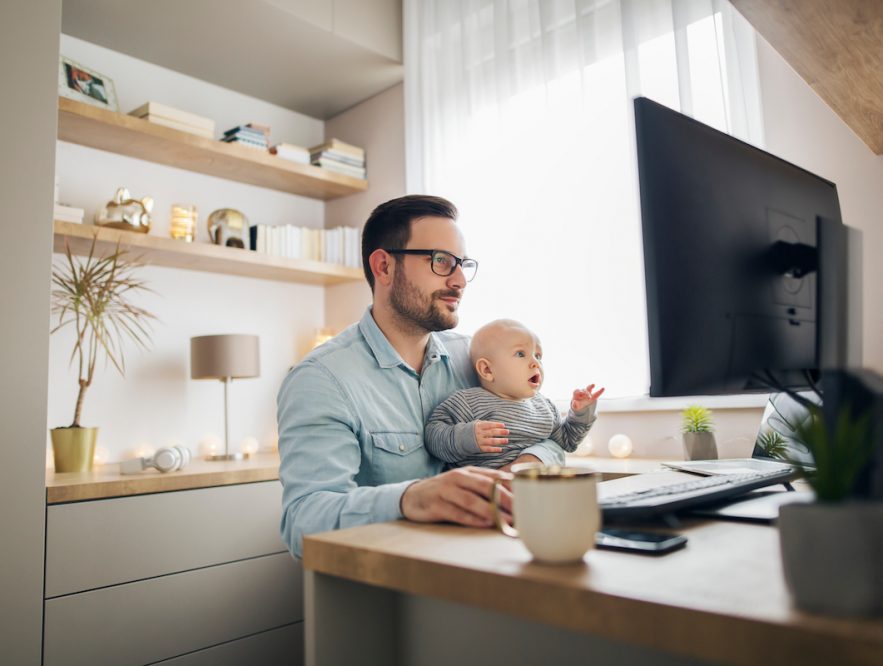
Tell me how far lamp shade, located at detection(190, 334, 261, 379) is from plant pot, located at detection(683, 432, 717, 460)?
1.85 metres

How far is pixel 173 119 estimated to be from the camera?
2.78m

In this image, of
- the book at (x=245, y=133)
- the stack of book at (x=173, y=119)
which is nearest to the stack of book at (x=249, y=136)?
the book at (x=245, y=133)

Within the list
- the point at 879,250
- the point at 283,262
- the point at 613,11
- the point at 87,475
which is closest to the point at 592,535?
the point at 879,250

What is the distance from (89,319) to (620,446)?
2.08 m

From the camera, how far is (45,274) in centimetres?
190

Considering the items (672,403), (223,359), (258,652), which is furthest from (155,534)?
(672,403)

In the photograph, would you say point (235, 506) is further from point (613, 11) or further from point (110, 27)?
point (613, 11)

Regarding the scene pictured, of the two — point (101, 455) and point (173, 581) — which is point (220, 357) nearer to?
point (101, 455)

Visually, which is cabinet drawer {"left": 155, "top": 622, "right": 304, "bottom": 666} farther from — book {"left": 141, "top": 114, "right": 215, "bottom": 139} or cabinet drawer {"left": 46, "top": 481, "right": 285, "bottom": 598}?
book {"left": 141, "top": 114, "right": 215, "bottom": 139}

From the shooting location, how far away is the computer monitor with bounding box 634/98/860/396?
0.77 metres

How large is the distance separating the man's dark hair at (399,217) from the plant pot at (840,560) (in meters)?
1.26

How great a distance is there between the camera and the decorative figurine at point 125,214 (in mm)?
2631

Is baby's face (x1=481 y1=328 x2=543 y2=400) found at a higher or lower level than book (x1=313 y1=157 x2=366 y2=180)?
lower

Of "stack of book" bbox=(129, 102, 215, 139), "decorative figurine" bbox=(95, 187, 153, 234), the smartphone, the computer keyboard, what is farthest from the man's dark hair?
"stack of book" bbox=(129, 102, 215, 139)
